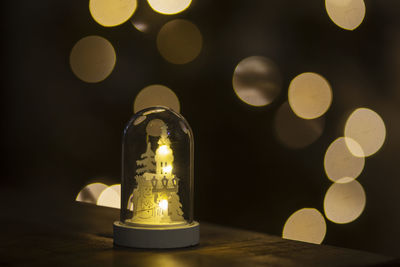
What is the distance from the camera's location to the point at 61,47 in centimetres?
268

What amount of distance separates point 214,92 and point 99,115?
625mm

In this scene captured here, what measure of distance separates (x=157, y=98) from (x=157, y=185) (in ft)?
5.25

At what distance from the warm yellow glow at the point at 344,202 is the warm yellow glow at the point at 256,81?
456 millimetres

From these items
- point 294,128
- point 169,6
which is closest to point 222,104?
point 294,128

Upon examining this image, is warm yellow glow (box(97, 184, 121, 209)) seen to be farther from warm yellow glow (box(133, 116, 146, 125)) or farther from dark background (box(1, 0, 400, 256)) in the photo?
warm yellow glow (box(133, 116, 146, 125))

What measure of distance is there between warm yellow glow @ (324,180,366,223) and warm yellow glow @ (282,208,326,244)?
0.05 metres

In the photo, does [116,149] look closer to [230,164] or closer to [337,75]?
[230,164]

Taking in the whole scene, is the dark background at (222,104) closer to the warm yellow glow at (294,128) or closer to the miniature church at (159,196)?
the warm yellow glow at (294,128)

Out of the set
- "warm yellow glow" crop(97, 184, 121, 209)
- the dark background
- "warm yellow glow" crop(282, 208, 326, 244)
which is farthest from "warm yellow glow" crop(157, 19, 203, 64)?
"warm yellow glow" crop(282, 208, 326, 244)

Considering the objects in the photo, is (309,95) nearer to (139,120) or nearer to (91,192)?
(91,192)

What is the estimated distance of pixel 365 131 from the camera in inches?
85.4

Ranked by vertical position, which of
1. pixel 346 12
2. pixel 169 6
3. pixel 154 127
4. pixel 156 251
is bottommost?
pixel 156 251

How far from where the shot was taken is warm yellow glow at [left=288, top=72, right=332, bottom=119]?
2.21 metres

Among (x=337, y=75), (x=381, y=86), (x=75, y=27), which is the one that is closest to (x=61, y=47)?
(x=75, y=27)
